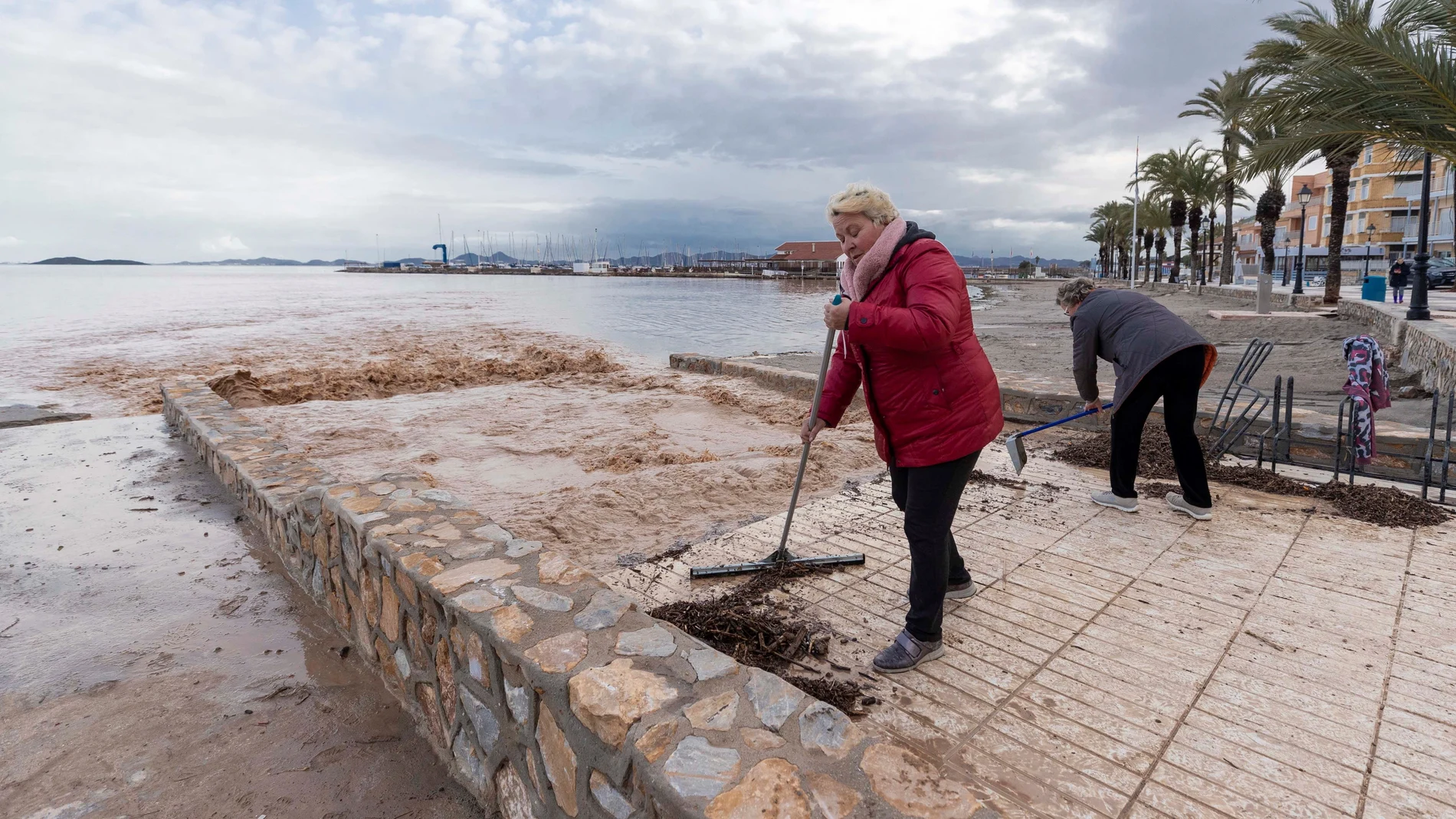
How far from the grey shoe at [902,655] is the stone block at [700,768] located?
49.5 inches

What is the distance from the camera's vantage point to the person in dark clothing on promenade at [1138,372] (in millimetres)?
4246

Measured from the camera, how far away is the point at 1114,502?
15.5ft

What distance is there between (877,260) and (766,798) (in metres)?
1.78

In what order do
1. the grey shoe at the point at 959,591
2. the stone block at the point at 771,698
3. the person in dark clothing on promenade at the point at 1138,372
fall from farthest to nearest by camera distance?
the person in dark clothing on promenade at the point at 1138,372 → the grey shoe at the point at 959,591 → the stone block at the point at 771,698

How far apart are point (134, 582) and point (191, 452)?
11.8 feet

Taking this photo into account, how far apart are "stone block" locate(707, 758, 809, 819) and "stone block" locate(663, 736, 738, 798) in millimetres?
35

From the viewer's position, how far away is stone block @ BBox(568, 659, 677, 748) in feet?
6.23

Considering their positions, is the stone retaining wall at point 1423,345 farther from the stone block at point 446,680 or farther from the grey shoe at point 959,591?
the stone block at point 446,680

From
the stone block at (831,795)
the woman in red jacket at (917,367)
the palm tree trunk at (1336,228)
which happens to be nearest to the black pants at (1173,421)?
the woman in red jacket at (917,367)

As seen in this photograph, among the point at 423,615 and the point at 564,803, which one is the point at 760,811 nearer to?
the point at 564,803

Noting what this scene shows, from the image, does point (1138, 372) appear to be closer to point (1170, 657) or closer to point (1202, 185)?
point (1170, 657)

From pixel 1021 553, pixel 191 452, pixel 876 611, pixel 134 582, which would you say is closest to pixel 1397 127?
pixel 1021 553

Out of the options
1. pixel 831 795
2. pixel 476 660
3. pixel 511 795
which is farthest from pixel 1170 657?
pixel 476 660

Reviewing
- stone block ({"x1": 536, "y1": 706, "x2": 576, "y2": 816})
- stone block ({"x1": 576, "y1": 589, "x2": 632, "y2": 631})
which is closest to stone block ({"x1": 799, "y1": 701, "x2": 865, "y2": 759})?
stone block ({"x1": 536, "y1": 706, "x2": 576, "y2": 816})
